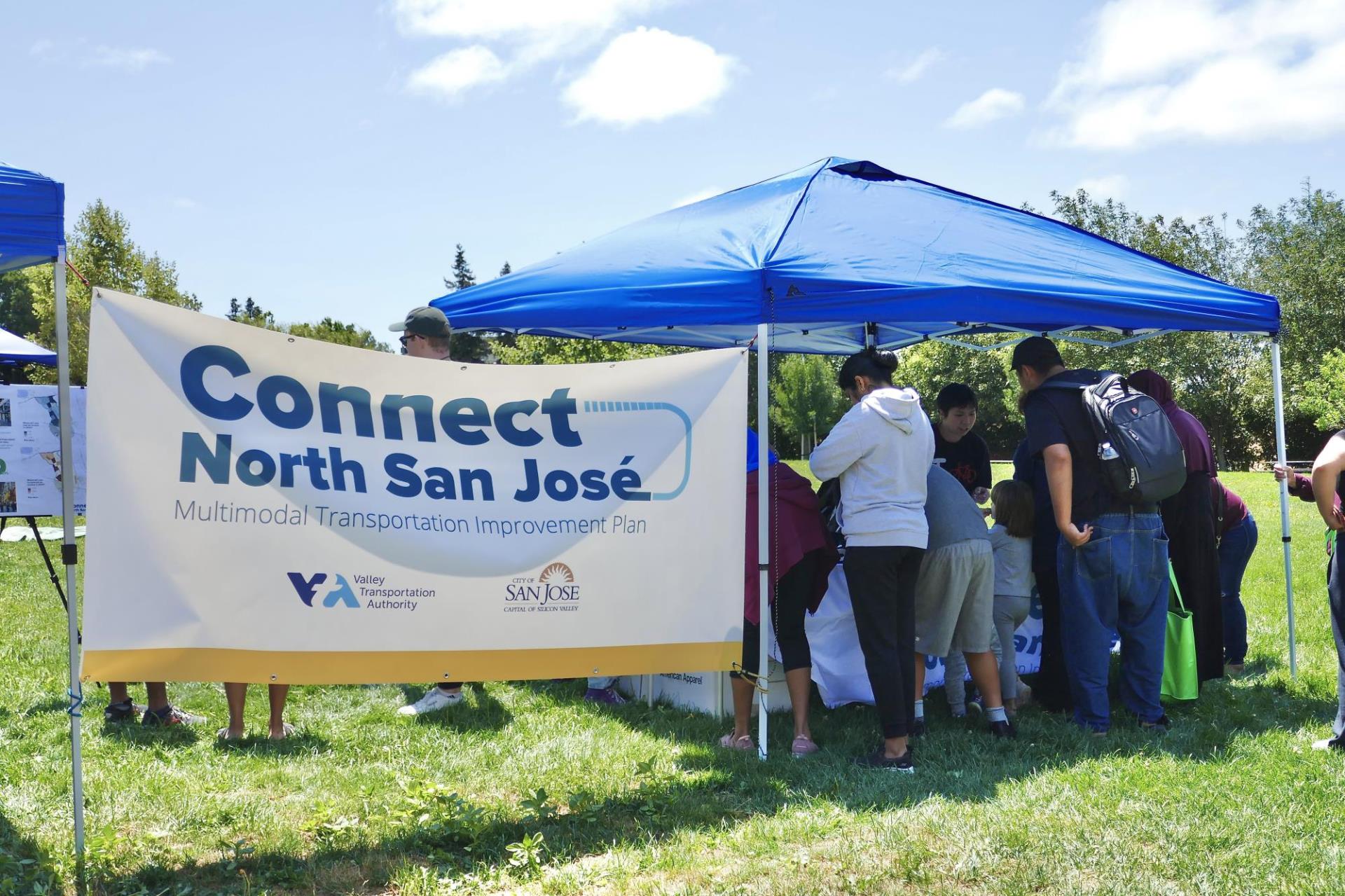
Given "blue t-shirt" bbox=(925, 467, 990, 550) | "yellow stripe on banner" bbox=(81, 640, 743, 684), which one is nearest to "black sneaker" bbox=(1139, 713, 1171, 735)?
"blue t-shirt" bbox=(925, 467, 990, 550)

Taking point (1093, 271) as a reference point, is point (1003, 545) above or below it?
below

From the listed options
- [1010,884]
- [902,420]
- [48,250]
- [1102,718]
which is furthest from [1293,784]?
[48,250]

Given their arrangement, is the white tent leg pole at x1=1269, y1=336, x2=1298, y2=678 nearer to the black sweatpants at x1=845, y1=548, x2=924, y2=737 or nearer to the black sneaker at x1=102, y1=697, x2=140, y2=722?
the black sweatpants at x1=845, y1=548, x2=924, y2=737

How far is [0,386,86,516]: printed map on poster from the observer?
177 inches

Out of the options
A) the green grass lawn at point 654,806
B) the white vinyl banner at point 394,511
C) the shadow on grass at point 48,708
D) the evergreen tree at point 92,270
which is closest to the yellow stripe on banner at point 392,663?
the white vinyl banner at point 394,511

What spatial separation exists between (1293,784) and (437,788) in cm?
352

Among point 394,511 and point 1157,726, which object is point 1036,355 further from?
point 394,511

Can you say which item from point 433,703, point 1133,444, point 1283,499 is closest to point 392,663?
point 433,703

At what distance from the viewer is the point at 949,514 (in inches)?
199

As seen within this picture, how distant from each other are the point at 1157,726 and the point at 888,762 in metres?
1.62

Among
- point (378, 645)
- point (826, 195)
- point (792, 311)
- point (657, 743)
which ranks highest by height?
point (826, 195)

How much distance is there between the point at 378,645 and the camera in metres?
3.95

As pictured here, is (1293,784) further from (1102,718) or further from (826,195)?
(826,195)

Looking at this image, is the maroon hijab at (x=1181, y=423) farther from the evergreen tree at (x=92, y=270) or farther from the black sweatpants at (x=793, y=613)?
the evergreen tree at (x=92, y=270)
